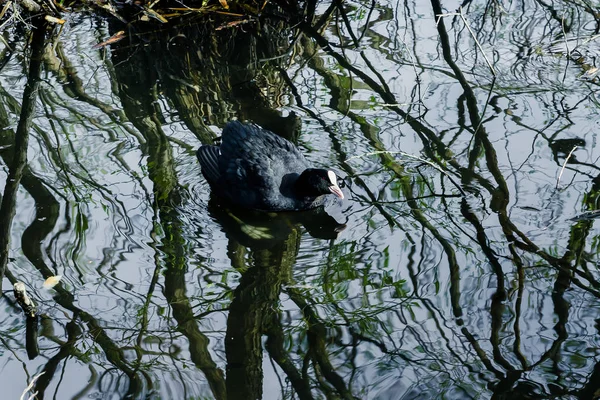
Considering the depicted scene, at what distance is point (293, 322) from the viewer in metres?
4.71

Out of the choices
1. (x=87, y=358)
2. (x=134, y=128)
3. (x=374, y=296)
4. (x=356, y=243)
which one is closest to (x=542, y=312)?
(x=374, y=296)

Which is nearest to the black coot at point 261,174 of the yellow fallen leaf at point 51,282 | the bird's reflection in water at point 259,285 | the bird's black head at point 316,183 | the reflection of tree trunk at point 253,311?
the bird's black head at point 316,183

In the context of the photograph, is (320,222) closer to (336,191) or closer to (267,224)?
(336,191)

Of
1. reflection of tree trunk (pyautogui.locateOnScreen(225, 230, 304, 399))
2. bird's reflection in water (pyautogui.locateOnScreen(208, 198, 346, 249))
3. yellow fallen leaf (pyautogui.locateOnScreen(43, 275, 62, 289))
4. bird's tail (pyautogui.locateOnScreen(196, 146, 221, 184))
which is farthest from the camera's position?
bird's tail (pyautogui.locateOnScreen(196, 146, 221, 184))

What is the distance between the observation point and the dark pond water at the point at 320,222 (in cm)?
438

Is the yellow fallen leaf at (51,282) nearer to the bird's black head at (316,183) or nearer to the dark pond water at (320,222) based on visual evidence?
the dark pond water at (320,222)

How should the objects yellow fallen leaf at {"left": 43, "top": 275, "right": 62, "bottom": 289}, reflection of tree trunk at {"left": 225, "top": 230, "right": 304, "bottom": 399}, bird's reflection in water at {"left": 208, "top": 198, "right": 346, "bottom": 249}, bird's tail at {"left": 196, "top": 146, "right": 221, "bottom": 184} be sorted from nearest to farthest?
1. reflection of tree trunk at {"left": 225, "top": 230, "right": 304, "bottom": 399}
2. yellow fallen leaf at {"left": 43, "top": 275, "right": 62, "bottom": 289}
3. bird's reflection in water at {"left": 208, "top": 198, "right": 346, "bottom": 249}
4. bird's tail at {"left": 196, "top": 146, "right": 221, "bottom": 184}

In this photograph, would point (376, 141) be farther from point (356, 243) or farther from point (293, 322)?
point (293, 322)

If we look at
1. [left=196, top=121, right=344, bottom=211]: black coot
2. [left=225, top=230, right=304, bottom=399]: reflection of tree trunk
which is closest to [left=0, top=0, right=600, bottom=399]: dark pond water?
[left=225, top=230, right=304, bottom=399]: reflection of tree trunk

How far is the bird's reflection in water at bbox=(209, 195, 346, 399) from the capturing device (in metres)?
4.36

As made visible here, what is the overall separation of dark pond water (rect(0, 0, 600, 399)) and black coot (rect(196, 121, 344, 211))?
0.15 meters

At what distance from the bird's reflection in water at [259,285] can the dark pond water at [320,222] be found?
1 cm

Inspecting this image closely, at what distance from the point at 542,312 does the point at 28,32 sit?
6.75 metres

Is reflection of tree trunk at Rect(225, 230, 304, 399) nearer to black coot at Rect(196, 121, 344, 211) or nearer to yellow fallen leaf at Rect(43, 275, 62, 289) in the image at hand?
black coot at Rect(196, 121, 344, 211)
